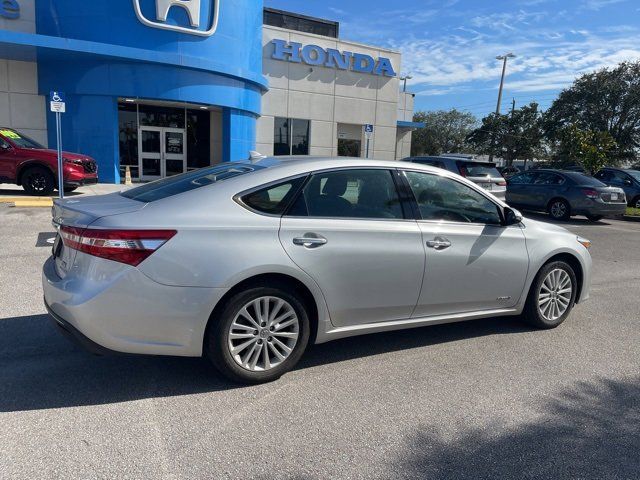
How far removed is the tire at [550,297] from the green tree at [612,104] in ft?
139

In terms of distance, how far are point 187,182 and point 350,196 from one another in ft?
4.19

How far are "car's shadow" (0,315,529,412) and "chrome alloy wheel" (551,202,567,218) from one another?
37.9 ft

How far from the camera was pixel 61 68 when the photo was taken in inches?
741

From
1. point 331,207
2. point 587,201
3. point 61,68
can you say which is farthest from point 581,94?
point 331,207

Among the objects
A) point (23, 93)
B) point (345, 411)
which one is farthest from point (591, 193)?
point (23, 93)

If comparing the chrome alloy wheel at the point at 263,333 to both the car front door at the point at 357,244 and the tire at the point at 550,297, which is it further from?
the tire at the point at 550,297

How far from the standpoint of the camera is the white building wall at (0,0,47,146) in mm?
18359

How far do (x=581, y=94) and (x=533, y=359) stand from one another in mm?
48743

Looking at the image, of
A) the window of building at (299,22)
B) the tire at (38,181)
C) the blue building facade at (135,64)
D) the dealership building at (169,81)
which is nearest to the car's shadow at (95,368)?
the tire at (38,181)

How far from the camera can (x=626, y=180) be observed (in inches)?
716

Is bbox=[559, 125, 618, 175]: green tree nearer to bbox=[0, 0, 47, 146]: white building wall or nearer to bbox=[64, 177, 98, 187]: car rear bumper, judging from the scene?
bbox=[64, 177, 98, 187]: car rear bumper

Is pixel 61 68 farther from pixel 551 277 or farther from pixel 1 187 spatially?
pixel 551 277

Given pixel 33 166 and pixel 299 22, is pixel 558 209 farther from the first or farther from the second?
pixel 299 22

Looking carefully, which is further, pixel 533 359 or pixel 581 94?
pixel 581 94
